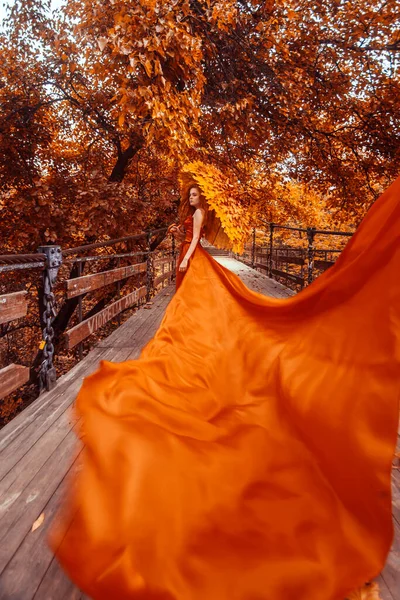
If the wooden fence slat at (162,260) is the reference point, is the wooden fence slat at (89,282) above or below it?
above

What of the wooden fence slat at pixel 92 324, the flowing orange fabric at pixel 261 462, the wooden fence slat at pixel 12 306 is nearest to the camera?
the flowing orange fabric at pixel 261 462

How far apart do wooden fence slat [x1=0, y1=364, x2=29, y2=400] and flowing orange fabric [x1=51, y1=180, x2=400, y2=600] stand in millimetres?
819

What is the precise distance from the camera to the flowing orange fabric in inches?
50.7

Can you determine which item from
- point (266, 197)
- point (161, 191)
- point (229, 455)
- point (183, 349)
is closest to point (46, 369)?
point (183, 349)

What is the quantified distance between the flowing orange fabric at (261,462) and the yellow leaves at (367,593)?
12cm

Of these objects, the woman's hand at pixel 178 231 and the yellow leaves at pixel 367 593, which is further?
the woman's hand at pixel 178 231

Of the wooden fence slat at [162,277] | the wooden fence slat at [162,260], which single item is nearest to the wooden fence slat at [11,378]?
the wooden fence slat at [162,277]

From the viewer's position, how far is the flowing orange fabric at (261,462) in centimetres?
129

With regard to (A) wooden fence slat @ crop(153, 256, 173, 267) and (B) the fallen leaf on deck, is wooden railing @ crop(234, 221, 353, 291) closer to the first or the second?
(A) wooden fence slat @ crop(153, 256, 173, 267)

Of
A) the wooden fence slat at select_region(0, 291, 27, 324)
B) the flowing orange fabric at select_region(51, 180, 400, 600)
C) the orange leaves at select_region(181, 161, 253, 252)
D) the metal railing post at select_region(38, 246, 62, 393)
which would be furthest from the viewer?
the orange leaves at select_region(181, 161, 253, 252)

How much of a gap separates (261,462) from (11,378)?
201 centimetres

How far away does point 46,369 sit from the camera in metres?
3.37

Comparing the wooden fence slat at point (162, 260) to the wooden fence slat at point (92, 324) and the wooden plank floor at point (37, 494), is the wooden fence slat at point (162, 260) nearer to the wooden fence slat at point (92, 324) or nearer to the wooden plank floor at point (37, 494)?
the wooden fence slat at point (92, 324)

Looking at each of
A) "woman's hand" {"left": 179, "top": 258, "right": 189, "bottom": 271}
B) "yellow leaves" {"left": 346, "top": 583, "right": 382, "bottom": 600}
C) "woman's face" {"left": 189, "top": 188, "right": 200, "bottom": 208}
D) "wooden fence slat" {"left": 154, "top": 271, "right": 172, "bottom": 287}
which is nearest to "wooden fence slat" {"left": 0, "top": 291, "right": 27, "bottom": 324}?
"woman's hand" {"left": 179, "top": 258, "right": 189, "bottom": 271}
